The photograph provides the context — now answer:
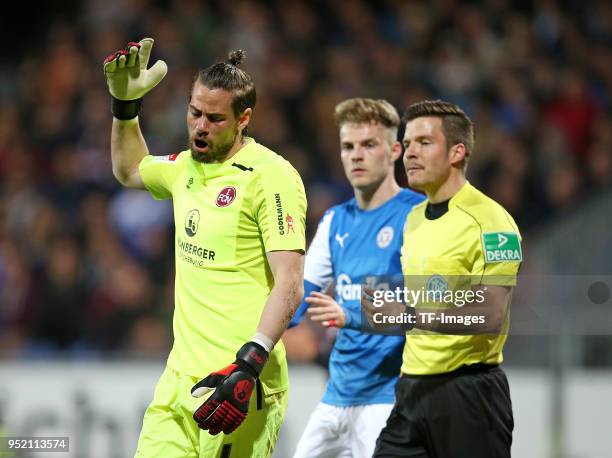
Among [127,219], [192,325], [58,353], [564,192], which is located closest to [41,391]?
[58,353]

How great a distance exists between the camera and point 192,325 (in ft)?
13.3

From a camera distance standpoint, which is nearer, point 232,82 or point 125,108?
point 232,82

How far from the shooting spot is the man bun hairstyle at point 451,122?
183 inches

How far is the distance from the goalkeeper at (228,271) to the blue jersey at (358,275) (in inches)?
38.2

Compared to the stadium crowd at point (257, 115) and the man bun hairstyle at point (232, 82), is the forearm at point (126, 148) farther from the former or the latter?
the stadium crowd at point (257, 115)

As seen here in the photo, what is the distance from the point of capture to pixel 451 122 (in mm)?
4668

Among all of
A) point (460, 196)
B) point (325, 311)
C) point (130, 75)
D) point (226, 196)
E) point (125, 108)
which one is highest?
point (130, 75)

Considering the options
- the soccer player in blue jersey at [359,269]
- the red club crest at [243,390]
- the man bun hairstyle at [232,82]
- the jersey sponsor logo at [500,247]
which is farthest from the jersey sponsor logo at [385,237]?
the red club crest at [243,390]

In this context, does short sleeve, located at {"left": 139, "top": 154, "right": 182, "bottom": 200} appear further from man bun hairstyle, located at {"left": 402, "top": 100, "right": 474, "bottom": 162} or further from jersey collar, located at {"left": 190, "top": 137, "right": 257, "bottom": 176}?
man bun hairstyle, located at {"left": 402, "top": 100, "right": 474, "bottom": 162}

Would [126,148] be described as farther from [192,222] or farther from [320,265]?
[320,265]

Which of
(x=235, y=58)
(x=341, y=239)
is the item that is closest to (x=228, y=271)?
(x=235, y=58)

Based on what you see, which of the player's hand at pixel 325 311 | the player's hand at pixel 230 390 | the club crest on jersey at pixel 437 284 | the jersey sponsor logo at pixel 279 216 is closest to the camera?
the player's hand at pixel 230 390

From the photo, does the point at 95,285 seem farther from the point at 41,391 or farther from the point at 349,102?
the point at 349,102

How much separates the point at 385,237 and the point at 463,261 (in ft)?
2.79
